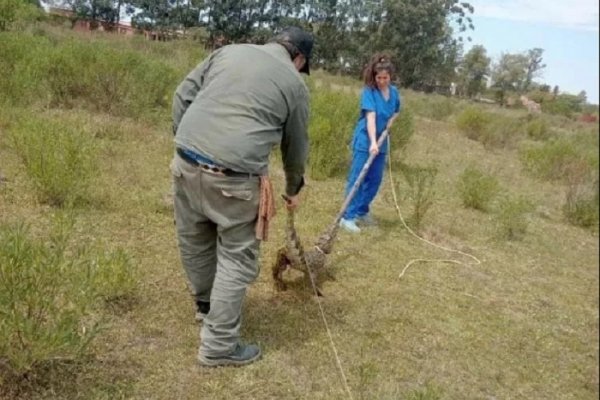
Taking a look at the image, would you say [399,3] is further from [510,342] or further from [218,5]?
[510,342]

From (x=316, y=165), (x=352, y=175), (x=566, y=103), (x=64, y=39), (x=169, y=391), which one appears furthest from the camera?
(x=64, y=39)

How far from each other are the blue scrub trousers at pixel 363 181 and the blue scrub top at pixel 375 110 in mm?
77

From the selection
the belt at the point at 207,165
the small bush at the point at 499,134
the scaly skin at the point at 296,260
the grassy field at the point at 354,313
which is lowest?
the grassy field at the point at 354,313

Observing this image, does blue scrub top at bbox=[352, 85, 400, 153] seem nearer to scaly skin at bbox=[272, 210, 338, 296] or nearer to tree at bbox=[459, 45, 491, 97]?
tree at bbox=[459, 45, 491, 97]

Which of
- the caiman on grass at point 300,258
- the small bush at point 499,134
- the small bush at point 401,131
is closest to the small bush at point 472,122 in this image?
the small bush at point 499,134

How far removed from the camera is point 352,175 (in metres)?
5.22

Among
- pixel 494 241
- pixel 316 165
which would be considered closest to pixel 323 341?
pixel 494 241

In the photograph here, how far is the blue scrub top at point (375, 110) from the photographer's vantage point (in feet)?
16.4

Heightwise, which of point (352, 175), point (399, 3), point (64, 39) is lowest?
point (352, 175)

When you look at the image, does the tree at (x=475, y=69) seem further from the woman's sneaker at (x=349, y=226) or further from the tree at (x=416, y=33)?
the woman's sneaker at (x=349, y=226)

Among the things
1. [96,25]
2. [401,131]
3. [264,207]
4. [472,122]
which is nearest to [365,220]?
[264,207]

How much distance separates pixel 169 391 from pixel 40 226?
214cm

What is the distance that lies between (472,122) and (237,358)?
37.3ft

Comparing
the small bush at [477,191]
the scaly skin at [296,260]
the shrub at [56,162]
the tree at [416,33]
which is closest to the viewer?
the scaly skin at [296,260]
